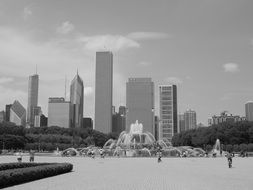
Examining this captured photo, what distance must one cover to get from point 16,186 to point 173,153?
51.6 metres

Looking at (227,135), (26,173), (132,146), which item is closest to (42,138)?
(227,135)

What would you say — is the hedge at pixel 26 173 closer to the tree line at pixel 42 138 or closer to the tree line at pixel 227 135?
the tree line at pixel 42 138

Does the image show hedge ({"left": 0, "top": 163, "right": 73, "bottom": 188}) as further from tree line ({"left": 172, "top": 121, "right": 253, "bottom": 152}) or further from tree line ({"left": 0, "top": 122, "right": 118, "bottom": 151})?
tree line ({"left": 172, "top": 121, "right": 253, "bottom": 152})

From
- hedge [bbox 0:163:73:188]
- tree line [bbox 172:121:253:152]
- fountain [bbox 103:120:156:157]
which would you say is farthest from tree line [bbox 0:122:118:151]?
hedge [bbox 0:163:73:188]

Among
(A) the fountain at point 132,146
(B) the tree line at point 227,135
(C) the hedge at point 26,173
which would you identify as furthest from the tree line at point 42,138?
A: (C) the hedge at point 26,173

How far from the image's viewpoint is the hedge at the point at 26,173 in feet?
62.5

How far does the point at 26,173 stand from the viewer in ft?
70.1

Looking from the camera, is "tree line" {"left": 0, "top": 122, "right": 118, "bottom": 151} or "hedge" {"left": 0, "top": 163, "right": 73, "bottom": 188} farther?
"tree line" {"left": 0, "top": 122, "right": 118, "bottom": 151}

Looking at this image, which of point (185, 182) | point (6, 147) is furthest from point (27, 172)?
point (6, 147)

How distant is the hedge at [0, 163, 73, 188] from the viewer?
19.1 meters

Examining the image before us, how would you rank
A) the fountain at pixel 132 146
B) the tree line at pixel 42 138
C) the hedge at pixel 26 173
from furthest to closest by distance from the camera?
the tree line at pixel 42 138 → the fountain at pixel 132 146 → the hedge at pixel 26 173

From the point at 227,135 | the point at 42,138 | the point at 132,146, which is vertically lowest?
the point at 132,146

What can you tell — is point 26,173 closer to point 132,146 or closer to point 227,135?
point 132,146

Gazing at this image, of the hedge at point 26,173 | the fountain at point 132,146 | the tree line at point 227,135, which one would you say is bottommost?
the hedge at point 26,173
